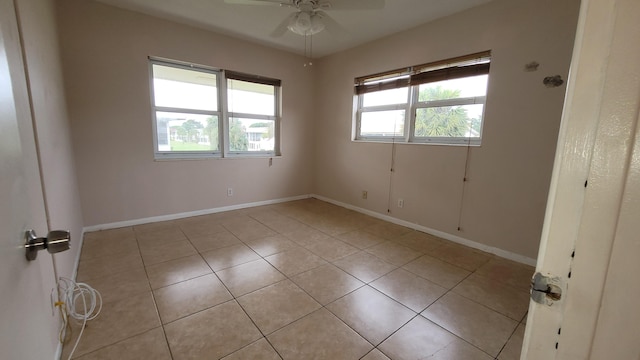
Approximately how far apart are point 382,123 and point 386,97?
1.25 ft

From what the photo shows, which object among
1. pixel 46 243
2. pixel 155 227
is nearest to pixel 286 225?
pixel 155 227

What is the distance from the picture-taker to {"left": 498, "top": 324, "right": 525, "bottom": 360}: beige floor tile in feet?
4.84

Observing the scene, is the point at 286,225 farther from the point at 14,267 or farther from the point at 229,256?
the point at 14,267

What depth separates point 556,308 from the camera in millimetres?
508

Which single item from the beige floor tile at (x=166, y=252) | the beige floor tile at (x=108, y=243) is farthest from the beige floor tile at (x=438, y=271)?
the beige floor tile at (x=108, y=243)

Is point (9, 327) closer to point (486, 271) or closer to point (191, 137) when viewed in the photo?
point (486, 271)

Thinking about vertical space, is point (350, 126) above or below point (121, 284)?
above

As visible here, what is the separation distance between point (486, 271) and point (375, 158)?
205 centimetres

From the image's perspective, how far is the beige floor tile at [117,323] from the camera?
4.89 feet

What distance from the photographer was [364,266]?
2459 mm

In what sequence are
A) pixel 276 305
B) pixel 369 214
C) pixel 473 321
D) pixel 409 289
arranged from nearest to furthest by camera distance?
pixel 473 321, pixel 276 305, pixel 409 289, pixel 369 214

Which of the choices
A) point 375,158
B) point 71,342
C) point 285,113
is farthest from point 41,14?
point 375,158

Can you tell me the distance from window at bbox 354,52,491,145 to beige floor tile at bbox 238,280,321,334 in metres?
2.52

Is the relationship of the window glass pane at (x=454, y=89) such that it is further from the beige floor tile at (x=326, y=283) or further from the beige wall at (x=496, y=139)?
the beige floor tile at (x=326, y=283)
